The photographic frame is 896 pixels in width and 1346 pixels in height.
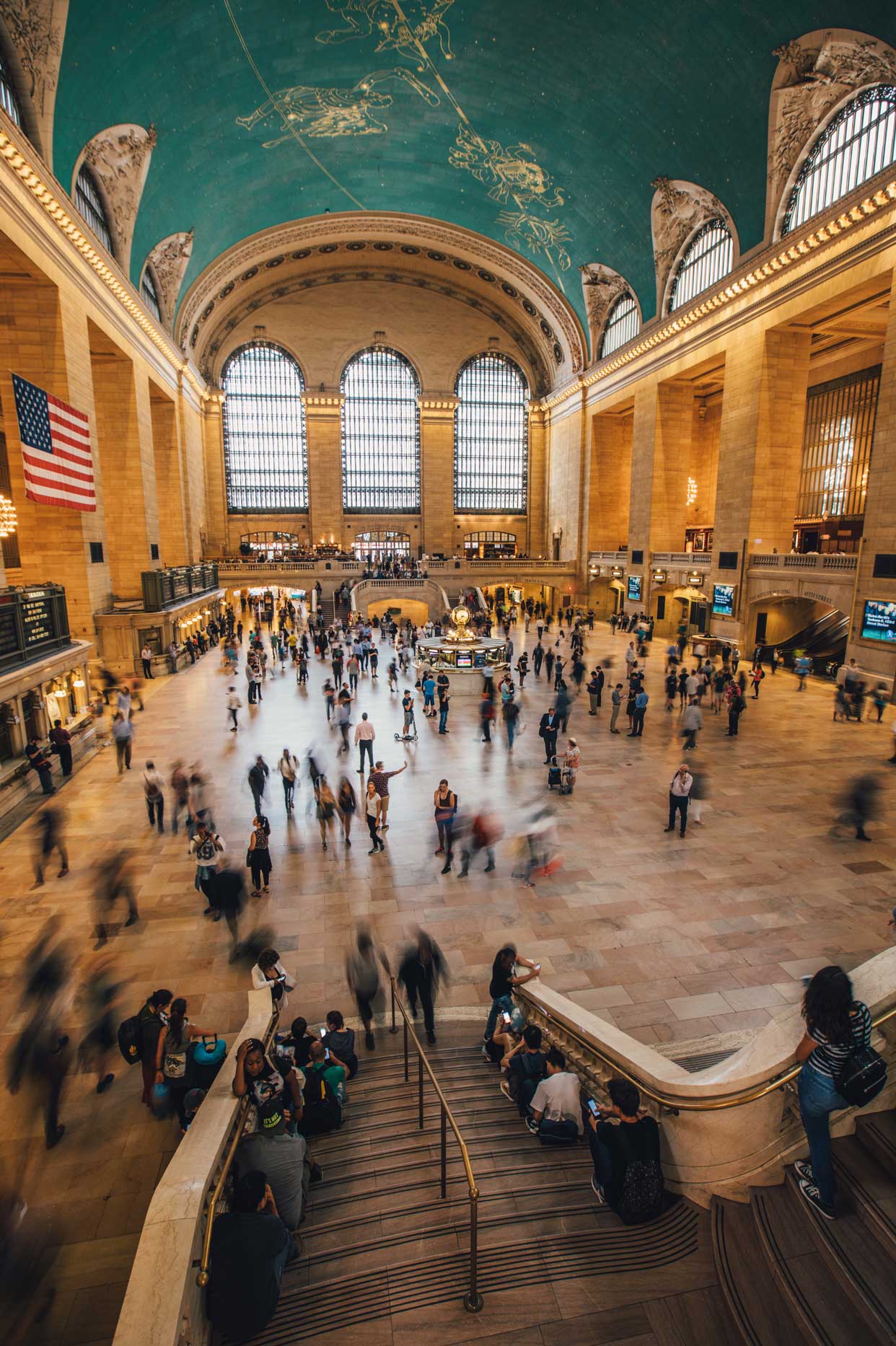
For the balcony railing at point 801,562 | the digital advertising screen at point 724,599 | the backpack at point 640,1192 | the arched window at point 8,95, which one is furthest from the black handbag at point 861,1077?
the digital advertising screen at point 724,599

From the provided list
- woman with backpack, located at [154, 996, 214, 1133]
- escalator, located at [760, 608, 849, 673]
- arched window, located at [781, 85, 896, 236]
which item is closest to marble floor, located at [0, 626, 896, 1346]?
woman with backpack, located at [154, 996, 214, 1133]

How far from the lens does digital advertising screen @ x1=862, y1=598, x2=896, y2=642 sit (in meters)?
15.6

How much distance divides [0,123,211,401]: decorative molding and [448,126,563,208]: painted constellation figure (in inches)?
544

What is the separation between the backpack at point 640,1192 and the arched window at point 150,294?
28.0 metres

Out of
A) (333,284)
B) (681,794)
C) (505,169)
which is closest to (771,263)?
(505,169)

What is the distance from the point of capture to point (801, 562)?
64.5ft

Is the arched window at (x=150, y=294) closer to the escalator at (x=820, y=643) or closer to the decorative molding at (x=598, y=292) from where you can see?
the decorative molding at (x=598, y=292)

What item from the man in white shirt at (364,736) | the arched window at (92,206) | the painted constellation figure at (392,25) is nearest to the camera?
the man in white shirt at (364,736)

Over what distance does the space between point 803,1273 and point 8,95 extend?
2133 cm

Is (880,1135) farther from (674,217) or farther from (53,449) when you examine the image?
(674,217)

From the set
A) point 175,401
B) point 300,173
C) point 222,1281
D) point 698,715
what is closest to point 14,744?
point 222,1281

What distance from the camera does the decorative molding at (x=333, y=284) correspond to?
37094mm

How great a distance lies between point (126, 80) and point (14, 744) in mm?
17825

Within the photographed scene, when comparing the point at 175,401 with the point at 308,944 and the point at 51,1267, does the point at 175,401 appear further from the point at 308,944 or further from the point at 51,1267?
the point at 51,1267
